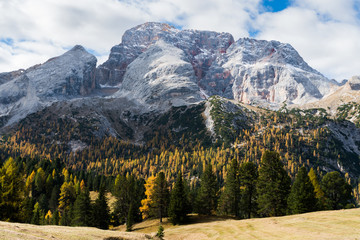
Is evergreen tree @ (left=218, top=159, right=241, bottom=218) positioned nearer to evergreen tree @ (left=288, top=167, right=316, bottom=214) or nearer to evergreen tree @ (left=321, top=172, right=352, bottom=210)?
evergreen tree @ (left=288, top=167, right=316, bottom=214)

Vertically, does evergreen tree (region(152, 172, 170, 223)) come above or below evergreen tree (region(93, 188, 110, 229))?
above

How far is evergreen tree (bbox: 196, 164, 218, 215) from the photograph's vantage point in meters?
67.3

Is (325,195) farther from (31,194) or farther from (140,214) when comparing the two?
(31,194)

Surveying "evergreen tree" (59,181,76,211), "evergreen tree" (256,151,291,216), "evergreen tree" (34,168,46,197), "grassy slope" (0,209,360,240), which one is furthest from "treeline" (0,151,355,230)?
"evergreen tree" (34,168,46,197)

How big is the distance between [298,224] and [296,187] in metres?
18.7

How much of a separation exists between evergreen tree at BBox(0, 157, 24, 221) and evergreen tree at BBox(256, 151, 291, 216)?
154 ft

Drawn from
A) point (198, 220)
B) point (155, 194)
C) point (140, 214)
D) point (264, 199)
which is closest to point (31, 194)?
point (140, 214)

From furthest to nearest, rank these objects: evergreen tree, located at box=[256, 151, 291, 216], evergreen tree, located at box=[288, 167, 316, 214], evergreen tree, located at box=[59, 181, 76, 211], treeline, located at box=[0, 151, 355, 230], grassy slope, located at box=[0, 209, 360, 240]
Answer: evergreen tree, located at box=[59, 181, 76, 211] < evergreen tree, located at box=[256, 151, 291, 216] < evergreen tree, located at box=[288, 167, 316, 214] < treeline, located at box=[0, 151, 355, 230] < grassy slope, located at box=[0, 209, 360, 240]

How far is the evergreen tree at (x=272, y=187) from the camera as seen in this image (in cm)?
5693

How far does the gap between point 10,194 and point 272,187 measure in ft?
164

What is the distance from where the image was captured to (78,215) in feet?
227

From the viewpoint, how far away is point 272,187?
56875 mm

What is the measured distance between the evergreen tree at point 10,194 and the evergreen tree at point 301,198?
51.7 m

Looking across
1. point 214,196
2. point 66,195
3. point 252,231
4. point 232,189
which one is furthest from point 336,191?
point 66,195
